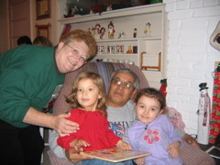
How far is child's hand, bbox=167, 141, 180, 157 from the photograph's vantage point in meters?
1.34

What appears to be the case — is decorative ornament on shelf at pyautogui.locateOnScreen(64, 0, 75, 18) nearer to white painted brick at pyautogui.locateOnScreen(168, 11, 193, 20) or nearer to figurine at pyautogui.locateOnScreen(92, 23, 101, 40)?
figurine at pyautogui.locateOnScreen(92, 23, 101, 40)

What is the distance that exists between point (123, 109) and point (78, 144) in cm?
64

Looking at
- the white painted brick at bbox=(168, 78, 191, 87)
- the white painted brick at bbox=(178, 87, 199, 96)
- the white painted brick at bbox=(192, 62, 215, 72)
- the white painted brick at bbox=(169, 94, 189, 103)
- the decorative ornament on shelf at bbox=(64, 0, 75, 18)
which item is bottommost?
the white painted brick at bbox=(169, 94, 189, 103)

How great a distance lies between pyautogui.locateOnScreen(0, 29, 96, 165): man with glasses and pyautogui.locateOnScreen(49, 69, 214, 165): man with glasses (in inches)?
9.7

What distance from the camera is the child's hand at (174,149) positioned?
4.41 feet

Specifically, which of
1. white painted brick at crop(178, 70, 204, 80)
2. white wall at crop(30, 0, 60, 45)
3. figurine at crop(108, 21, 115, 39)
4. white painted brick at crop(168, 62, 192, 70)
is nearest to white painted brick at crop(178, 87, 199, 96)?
white painted brick at crop(178, 70, 204, 80)

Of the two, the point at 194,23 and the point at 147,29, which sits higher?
the point at 147,29

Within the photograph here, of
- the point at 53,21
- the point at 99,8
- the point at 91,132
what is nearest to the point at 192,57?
the point at 91,132

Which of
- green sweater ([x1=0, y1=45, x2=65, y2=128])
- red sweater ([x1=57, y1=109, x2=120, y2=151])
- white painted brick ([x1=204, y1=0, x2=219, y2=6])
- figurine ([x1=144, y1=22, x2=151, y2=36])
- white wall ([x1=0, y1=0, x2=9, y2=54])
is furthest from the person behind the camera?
white wall ([x1=0, y1=0, x2=9, y2=54])

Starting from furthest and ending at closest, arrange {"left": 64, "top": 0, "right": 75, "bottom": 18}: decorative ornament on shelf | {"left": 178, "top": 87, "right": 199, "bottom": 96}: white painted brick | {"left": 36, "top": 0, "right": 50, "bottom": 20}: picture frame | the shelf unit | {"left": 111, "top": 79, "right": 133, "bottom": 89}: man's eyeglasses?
1. {"left": 36, "top": 0, "right": 50, "bottom": 20}: picture frame
2. {"left": 64, "top": 0, "right": 75, "bottom": 18}: decorative ornament on shelf
3. the shelf unit
4. {"left": 178, "top": 87, "right": 199, "bottom": 96}: white painted brick
5. {"left": 111, "top": 79, "right": 133, "bottom": 89}: man's eyeglasses

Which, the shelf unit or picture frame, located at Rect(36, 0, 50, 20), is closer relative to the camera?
the shelf unit

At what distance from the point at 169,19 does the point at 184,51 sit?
1.39ft

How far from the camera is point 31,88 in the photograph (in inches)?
47.4

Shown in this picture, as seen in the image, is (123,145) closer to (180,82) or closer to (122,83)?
(122,83)
